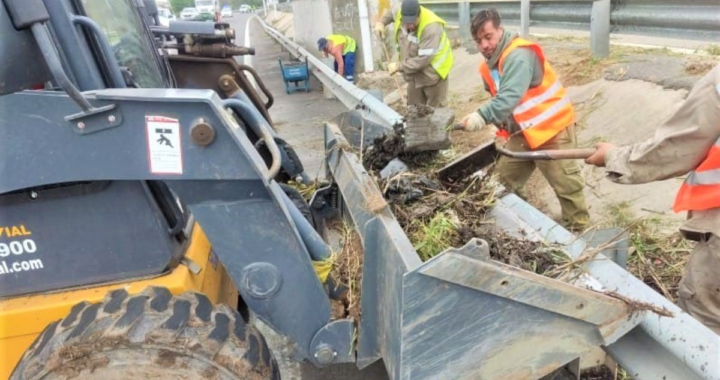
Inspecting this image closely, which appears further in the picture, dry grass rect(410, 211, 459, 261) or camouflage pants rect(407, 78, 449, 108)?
camouflage pants rect(407, 78, 449, 108)

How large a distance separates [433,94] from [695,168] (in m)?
6.01

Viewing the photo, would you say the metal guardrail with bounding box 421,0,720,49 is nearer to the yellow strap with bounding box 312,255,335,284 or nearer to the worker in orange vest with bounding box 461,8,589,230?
the worker in orange vest with bounding box 461,8,589,230

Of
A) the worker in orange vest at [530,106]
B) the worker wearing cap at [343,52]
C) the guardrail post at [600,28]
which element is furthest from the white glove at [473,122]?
the worker wearing cap at [343,52]

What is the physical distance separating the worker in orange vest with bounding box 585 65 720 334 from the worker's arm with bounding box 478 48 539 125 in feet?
4.70

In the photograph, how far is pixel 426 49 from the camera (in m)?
8.00

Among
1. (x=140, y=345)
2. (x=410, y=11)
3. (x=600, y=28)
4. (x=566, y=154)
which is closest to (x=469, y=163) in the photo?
(x=566, y=154)

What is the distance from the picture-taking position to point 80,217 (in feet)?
7.97

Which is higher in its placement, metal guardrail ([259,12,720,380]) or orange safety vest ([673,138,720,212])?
orange safety vest ([673,138,720,212])

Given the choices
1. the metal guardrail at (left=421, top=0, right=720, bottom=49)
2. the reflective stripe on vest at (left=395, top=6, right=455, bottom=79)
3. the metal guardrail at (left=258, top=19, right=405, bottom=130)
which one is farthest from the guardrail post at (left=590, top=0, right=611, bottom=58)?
the metal guardrail at (left=258, top=19, right=405, bottom=130)

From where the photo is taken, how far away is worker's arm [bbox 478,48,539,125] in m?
4.30

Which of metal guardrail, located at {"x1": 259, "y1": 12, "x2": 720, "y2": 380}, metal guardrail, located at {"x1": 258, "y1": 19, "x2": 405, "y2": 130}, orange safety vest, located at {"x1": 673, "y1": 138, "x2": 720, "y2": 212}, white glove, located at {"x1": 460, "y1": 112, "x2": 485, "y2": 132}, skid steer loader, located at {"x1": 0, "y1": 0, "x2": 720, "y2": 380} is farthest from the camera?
metal guardrail, located at {"x1": 258, "y1": 19, "x2": 405, "y2": 130}

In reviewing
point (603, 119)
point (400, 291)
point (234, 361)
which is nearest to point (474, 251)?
point (400, 291)

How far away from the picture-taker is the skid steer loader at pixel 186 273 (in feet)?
6.91

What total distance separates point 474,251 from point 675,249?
7.88 feet
